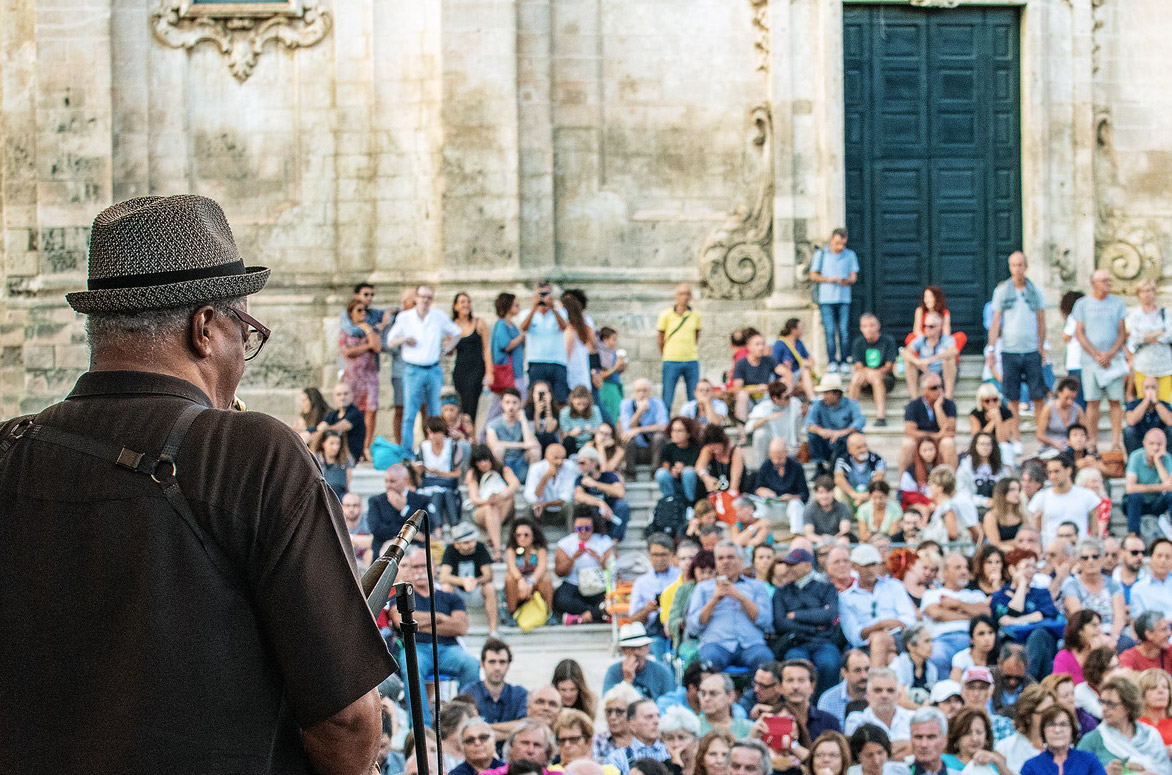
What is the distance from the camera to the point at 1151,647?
10570 millimetres

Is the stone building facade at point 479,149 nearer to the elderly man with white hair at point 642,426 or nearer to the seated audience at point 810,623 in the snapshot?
the elderly man with white hair at point 642,426

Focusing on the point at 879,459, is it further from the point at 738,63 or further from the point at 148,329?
the point at 148,329

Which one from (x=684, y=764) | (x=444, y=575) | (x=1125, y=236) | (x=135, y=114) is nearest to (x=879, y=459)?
(x=444, y=575)

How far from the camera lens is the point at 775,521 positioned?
13.7m

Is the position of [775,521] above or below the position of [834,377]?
below

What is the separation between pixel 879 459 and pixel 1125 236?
22.9 ft

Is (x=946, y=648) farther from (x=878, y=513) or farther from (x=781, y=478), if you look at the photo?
(x=781, y=478)

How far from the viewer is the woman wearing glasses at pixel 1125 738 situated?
941 cm

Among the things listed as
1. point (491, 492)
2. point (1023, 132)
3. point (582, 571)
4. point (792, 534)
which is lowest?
point (582, 571)

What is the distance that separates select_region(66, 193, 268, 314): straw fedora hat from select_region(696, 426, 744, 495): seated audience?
36.8ft

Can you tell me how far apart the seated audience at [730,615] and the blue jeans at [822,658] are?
0.20 metres

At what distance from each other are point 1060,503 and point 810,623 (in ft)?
10.8

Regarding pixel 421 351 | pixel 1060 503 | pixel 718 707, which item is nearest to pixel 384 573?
pixel 718 707

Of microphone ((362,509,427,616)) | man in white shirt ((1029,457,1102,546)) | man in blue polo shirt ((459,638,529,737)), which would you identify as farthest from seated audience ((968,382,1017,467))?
microphone ((362,509,427,616))
